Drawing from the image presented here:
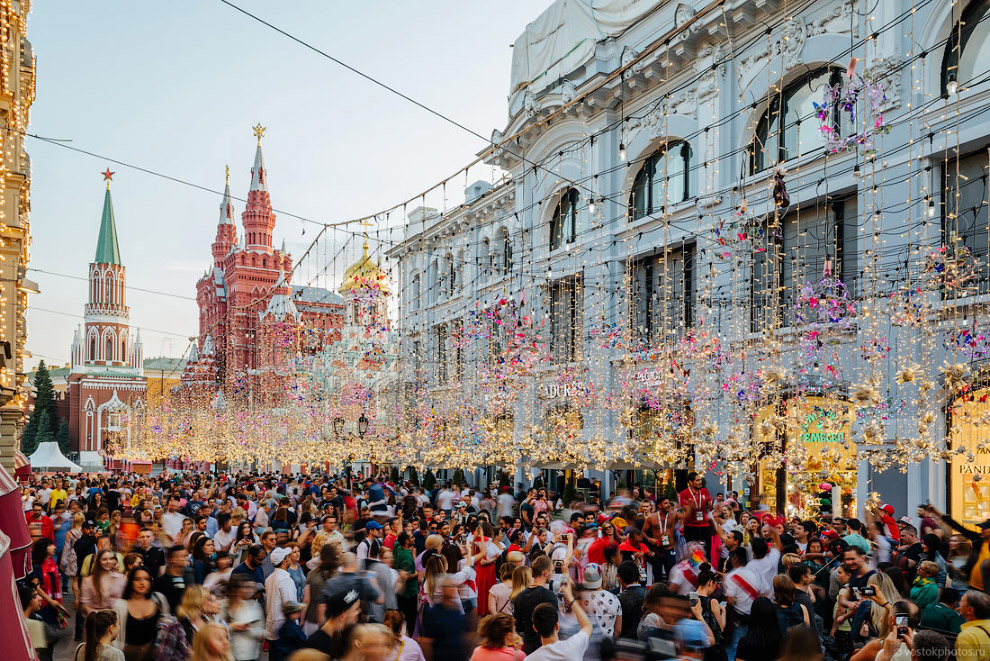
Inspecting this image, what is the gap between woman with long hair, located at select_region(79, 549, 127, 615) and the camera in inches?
328

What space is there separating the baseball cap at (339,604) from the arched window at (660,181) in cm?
1982

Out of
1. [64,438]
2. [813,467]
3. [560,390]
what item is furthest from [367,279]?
[64,438]

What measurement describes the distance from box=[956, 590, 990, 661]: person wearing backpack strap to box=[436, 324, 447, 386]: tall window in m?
34.3

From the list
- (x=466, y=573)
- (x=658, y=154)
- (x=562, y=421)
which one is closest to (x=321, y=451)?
(x=562, y=421)

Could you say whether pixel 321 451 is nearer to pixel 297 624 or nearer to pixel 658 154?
pixel 658 154

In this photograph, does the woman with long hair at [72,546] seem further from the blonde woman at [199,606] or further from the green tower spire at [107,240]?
the green tower spire at [107,240]

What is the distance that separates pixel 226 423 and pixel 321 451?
1922cm

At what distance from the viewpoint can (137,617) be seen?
22.6 feet

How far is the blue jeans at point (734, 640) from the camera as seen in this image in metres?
7.81

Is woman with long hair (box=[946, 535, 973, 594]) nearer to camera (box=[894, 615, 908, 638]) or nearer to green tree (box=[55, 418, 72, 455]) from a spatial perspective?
camera (box=[894, 615, 908, 638])

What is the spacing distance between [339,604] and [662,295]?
832 inches

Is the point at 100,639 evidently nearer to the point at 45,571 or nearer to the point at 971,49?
the point at 45,571

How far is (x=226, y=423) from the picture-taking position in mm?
59625

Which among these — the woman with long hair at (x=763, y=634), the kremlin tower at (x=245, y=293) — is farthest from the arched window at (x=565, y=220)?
the kremlin tower at (x=245, y=293)
